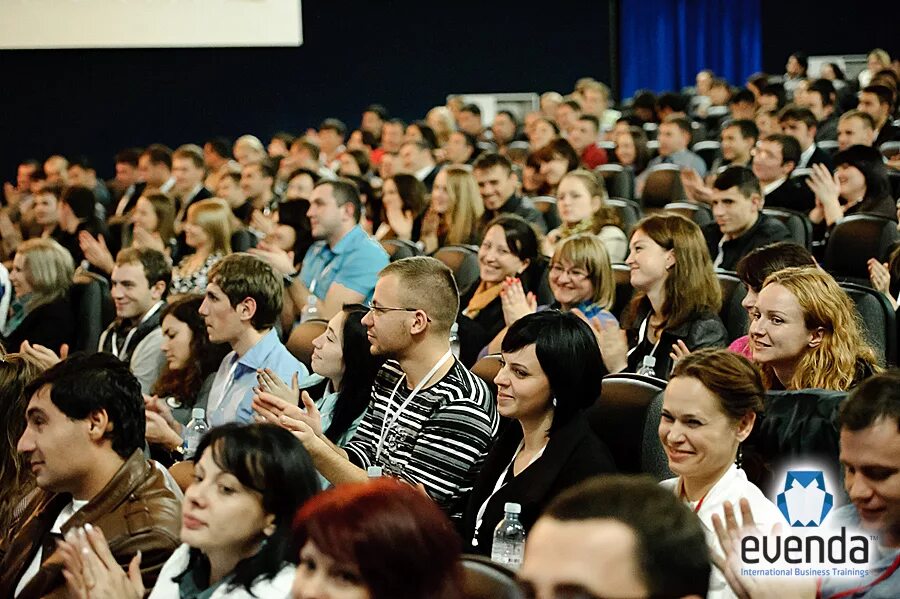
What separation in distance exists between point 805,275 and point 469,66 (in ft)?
49.0

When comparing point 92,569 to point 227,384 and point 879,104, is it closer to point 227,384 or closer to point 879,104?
point 227,384

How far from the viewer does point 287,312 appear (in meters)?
6.14

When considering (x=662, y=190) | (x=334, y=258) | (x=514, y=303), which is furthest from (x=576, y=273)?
(x=662, y=190)

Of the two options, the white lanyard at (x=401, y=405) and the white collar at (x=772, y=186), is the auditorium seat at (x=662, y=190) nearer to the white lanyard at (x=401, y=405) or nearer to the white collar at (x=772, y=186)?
the white collar at (x=772, y=186)

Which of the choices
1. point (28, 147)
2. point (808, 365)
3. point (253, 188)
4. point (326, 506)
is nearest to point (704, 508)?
point (808, 365)

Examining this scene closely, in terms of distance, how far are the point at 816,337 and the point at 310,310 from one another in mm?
3105

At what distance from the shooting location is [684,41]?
63.4ft

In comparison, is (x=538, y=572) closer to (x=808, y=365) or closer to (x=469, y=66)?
(x=808, y=365)

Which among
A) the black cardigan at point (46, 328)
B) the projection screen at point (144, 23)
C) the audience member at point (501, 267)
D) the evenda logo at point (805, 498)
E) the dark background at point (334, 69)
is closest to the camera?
the evenda logo at point (805, 498)

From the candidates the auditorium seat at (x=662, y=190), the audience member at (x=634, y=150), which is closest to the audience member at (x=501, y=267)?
the auditorium seat at (x=662, y=190)

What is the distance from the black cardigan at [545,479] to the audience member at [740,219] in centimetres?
306

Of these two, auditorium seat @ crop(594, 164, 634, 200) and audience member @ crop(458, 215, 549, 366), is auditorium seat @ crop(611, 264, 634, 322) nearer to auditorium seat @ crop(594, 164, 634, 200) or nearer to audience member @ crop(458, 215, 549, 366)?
audience member @ crop(458, 215, 549, 366)

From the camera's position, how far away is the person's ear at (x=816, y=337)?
11.5ft

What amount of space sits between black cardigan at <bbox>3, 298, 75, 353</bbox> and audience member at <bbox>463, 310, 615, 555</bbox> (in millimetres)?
3371
